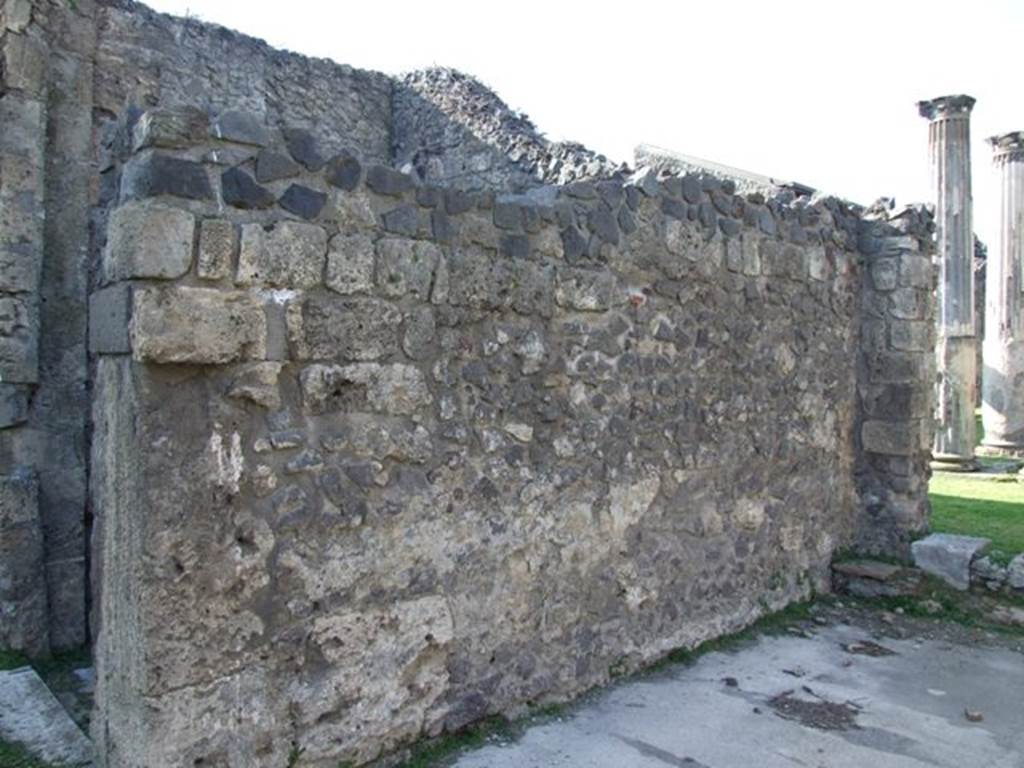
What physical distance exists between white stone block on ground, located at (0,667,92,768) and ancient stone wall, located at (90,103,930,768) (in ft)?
0.79

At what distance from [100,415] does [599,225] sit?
2.39 m

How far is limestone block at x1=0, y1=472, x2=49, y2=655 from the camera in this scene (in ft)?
16.4

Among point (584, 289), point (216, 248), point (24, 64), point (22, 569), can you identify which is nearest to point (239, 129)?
point (216, 248)

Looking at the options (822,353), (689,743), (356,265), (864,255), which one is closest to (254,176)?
(356,265)

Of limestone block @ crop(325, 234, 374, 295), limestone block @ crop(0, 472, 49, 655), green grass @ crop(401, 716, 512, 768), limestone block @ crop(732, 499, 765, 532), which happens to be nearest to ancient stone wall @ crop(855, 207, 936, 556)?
limestone block @ crop(732, 499, 765, 532)

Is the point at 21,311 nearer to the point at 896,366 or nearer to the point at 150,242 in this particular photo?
the point at 150,242

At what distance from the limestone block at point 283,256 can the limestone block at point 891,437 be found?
15.9 ft

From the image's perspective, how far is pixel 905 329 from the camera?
258 inches

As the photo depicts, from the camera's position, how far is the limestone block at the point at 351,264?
10.7 feet

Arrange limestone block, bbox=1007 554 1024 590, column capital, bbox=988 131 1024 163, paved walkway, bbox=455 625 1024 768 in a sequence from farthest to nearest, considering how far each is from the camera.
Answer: column capital, bbox=988 131 1024 163 → limestone block, bbox=1007 554 1024 590 → paved walkway, bbox=455 625 1024 768

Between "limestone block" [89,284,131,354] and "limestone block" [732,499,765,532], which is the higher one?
"limestone block" [89,284,131,354]

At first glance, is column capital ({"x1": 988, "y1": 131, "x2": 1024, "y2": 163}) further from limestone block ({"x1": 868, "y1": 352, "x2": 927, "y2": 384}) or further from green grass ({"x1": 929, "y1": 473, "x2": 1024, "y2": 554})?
limestone block ({"x1": 868, "y1": 352, "x2": 927, "y2": 384})

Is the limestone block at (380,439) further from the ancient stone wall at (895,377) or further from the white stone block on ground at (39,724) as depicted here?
the ancient stone wall at (895,377)

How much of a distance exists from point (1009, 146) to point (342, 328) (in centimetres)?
1504
